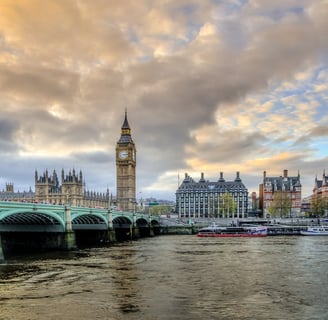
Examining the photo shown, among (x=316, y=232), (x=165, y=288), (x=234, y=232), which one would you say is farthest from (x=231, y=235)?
(x=165, y=288)

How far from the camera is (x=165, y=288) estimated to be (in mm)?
32281

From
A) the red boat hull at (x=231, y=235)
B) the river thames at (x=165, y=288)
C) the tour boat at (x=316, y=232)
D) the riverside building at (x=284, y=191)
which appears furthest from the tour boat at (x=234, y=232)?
the riverside building at (x=284, y=191)

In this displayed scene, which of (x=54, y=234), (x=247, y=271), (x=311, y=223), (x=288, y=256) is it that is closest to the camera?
(x=247, y=271)

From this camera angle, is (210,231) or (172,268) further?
(210,231)

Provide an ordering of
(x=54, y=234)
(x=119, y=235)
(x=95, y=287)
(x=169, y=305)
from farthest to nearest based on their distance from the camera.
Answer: (x=119, y=235) < (x=54, y=234) < (x=95, y=287) < (x=169, y=305)

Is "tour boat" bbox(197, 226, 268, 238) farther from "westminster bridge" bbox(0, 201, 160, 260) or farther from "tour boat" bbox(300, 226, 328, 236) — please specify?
"westminster bridge" bbox(0, 201, 160, 260)

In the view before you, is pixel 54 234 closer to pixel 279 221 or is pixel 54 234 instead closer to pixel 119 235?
pixel 119 235

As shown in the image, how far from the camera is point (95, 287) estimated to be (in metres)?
32.6

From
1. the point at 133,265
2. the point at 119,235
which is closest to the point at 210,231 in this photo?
the point at 119,235

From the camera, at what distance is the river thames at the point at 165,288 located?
81.2 ft

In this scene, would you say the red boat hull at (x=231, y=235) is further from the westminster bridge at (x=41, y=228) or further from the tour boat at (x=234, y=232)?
the westminster bridge at (x=41, y=228)

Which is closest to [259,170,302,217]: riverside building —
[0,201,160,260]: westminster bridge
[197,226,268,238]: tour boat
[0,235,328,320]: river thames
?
[197,226,268,238]: tour boat

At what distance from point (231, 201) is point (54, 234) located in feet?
416

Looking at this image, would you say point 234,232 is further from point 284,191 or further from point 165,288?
point 165,288
